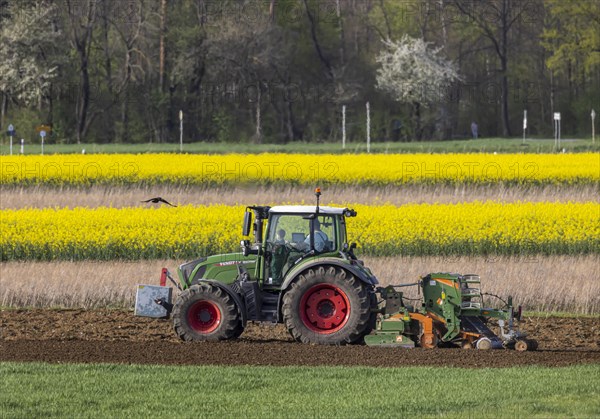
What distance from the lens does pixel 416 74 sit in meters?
67.9

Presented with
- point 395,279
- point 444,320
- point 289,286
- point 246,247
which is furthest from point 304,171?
point 444,320

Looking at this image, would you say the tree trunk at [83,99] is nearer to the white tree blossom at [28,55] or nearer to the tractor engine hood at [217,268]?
the white tree blossom at [28,55]

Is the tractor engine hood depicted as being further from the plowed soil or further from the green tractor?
the plowed soil

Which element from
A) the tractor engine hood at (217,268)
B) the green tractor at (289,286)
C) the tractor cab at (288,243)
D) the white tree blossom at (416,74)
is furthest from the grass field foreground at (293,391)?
the white tree blossom at (416,74)

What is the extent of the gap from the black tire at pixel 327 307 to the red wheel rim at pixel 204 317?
3.44 ft

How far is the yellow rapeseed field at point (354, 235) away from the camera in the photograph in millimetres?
24578

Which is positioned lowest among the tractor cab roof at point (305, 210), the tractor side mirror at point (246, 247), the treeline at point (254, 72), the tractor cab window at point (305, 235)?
the tractor side mirror at point (246, 247)

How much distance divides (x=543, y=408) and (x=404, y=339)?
3.57 metres

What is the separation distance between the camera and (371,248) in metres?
24.5

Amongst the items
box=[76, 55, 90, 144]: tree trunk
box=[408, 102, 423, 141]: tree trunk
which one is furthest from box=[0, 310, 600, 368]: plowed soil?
box=[408, 102, 423, 141]: tree trunk

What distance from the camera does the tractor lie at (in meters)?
15.4

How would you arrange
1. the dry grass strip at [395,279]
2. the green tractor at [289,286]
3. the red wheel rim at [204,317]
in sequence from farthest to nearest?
1. the dry grass strip at [395,279]
2. the red wheel rim at [204,317]
3. the green tractor at [289,286]

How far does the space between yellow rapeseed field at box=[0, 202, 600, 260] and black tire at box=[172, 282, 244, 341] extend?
7.78 meters

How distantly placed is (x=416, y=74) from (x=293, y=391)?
2204 inches
